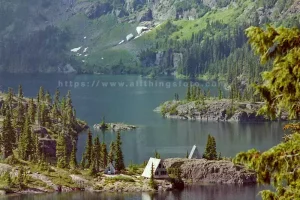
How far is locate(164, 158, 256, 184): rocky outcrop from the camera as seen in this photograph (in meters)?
146

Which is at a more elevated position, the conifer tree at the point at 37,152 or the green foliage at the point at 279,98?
the green foliage at the point at 279,98

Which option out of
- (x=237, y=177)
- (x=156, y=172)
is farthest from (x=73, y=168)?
(x=237, y=177)

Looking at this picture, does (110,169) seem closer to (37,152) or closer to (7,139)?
(37,152)

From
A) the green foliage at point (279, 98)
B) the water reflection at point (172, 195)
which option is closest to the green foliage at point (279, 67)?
the green foliage at point (279, 98)

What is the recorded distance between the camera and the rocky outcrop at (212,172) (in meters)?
146

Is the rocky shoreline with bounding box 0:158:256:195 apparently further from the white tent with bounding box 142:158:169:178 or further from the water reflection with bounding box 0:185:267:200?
the water reflection with bounding box 0:185:267:200

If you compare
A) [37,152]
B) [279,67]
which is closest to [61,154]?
[37,152]

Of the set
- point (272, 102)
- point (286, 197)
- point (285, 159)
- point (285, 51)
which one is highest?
point (285, 51)

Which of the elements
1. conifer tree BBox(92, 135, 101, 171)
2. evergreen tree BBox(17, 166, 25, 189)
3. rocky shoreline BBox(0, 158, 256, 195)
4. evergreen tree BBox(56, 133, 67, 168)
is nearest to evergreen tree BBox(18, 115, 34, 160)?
evergreen tree BBox(56, 133, 67, 168)

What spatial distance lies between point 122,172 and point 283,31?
122 meters

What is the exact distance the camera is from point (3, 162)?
5699 inches

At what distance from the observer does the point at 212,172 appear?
482 feet

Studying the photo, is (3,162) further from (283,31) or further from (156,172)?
(283,31)

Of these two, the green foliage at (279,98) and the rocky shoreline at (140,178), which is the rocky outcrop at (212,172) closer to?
the rocky shoreline at (140,178)
